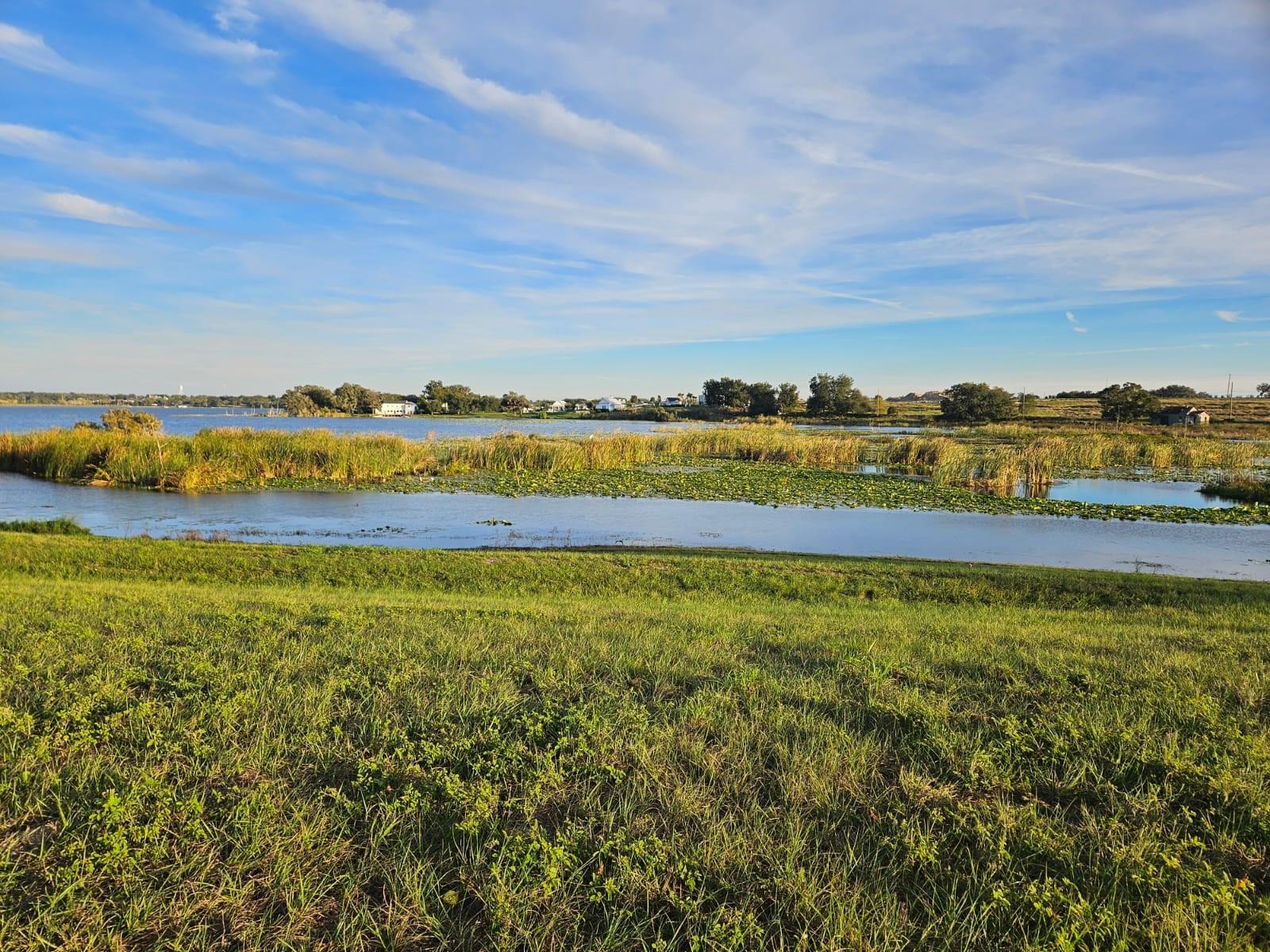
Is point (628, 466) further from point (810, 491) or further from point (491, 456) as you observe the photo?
point (810, 491)

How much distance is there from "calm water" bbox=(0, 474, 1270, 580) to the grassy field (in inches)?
504

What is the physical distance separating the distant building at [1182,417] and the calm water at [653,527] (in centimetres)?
6725

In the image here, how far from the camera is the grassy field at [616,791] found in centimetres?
284

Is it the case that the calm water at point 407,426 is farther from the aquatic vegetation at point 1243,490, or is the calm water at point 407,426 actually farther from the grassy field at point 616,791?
the grassy field at point 616,791

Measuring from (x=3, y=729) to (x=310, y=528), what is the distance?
18011mm

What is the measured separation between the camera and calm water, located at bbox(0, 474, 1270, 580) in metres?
18.9

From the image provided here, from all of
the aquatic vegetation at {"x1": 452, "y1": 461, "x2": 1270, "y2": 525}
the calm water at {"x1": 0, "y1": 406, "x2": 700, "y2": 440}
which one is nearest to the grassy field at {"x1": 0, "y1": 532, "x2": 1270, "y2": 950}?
the aquatic vegetation at {"x1": 452, "y1": 461, "x2": 1270, "y2": 525}

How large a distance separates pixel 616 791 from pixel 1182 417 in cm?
9682

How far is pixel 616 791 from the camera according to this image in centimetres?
366

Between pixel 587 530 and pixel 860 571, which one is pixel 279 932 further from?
pixel 587 530

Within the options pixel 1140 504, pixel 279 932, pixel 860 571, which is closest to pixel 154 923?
pixel 279 932

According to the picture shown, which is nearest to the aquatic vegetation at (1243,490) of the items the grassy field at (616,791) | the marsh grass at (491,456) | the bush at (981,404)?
the marsh grass at (491,456)

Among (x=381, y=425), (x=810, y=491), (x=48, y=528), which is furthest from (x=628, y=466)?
(x=381, y=425)

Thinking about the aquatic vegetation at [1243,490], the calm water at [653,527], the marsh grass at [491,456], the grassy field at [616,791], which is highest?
the marsh grass at [491,456]
